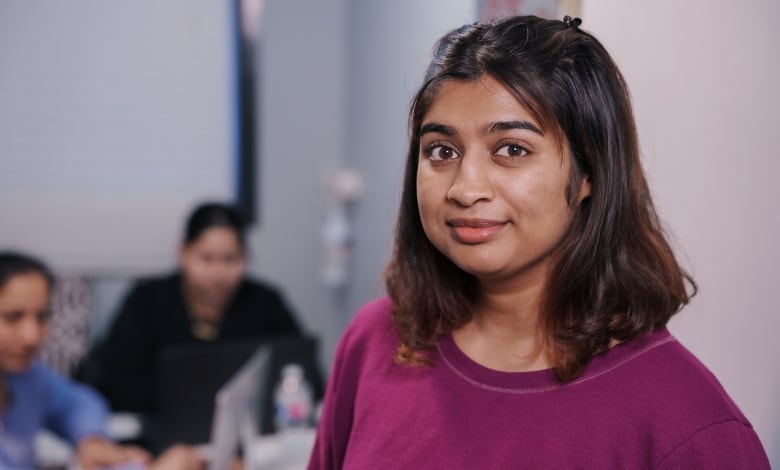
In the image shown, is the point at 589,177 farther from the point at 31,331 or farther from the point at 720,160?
the point at 31,331

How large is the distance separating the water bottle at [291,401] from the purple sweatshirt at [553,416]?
33.6 inches

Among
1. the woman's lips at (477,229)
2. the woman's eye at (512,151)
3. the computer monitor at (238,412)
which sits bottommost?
the computer monitor at (238,412)

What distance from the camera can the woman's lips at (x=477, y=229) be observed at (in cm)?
72

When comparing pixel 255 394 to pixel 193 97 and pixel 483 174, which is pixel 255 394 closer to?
pixel 483 174

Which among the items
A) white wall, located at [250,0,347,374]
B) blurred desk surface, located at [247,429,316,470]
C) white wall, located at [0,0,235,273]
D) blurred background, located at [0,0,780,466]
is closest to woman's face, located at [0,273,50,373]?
blurred desk surface, located at [247,429,316,470]

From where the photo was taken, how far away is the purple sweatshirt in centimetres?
67

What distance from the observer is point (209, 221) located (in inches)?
93.8

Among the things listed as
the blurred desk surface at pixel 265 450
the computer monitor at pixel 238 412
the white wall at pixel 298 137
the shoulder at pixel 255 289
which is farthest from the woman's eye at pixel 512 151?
the white wall at pixel 298 137

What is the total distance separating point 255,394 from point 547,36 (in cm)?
114

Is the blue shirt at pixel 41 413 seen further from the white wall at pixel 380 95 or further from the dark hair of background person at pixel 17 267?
the white wall at pixel 380 95

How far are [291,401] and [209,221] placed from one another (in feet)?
2.94

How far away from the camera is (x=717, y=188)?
796mm

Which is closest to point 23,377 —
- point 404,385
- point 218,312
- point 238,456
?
point 238,456

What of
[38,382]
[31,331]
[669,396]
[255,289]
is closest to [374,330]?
[669,396]
